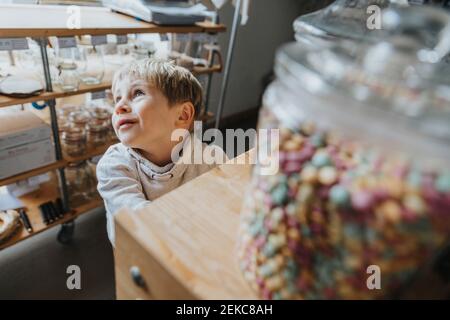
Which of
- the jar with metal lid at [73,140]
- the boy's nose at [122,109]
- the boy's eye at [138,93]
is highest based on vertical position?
the boy's eye at [138,93]

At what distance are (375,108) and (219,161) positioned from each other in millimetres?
690

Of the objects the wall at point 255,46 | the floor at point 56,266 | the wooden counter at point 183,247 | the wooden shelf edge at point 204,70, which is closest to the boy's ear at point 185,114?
the wooden counter at point 183,247

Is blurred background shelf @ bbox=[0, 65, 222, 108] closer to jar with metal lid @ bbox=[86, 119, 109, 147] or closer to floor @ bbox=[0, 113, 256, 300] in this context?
jar with metal lid @ bbox=[86, 119, 109, 147]

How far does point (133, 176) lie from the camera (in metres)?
0.84

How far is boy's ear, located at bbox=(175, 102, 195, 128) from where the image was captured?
3.12 feet

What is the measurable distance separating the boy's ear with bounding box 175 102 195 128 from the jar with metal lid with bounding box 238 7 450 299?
625mm

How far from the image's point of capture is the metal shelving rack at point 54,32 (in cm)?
123

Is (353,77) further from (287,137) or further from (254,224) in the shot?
(254,224)

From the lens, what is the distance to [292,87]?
1.06 feet

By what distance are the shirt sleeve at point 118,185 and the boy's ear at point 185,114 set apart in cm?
20

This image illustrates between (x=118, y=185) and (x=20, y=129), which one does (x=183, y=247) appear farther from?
(x=20, y=129)

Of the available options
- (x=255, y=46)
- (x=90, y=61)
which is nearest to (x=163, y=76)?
(x=90, y=61)

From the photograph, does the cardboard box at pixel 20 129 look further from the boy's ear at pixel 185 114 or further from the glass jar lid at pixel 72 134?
the boy's ear at pixel 185 114
